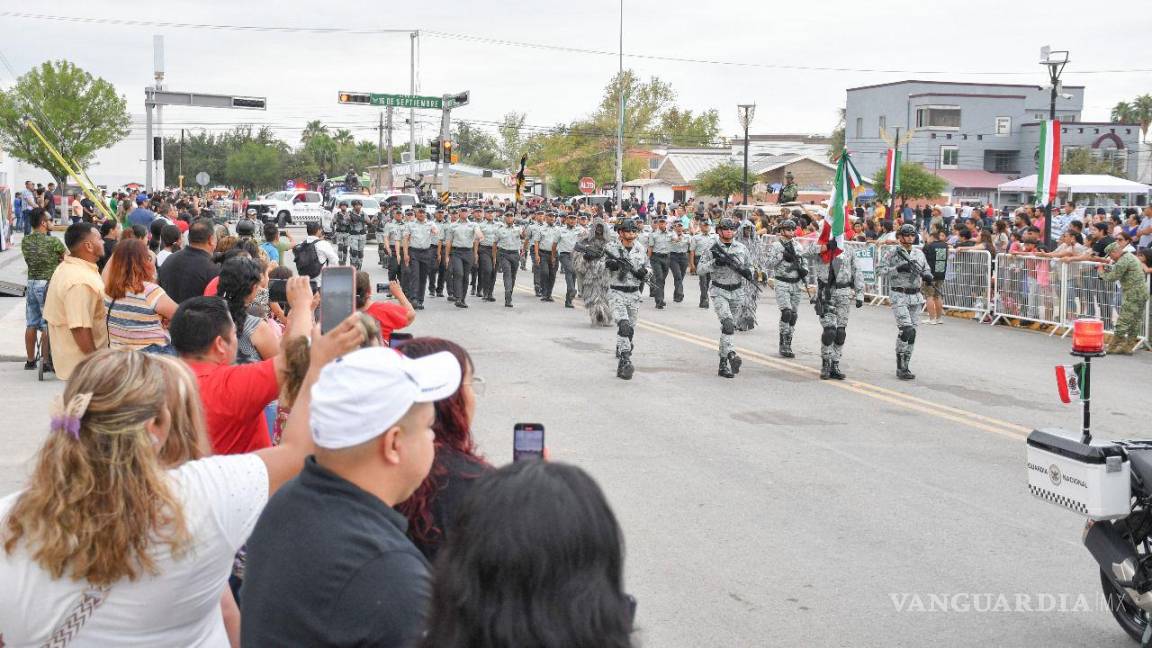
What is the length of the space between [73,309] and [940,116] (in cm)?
7072

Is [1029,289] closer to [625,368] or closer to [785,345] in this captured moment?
[785,345]

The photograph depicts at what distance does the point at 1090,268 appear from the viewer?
18.1 m

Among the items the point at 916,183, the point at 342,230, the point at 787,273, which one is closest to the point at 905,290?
the point at 787,273

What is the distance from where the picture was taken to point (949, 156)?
73.2 meters

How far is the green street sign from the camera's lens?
166 ft

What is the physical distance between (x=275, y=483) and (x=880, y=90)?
7808 centimetres

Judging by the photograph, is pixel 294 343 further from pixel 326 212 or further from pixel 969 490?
pixel 326 212

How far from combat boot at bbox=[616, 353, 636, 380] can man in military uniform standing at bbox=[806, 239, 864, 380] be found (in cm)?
224

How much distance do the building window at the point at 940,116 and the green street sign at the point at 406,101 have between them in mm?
34388

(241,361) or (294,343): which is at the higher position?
(294,343)

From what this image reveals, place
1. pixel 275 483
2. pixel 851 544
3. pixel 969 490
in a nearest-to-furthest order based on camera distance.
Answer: pixel 275 483, pixel 851 544, pixel 969 490

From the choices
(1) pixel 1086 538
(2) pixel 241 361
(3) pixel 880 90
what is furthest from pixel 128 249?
(3) pixel 880 90

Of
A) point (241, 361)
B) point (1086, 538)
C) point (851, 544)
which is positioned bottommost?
point (851, 544)

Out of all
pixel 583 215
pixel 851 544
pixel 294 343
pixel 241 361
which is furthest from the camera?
pixel 583 215
